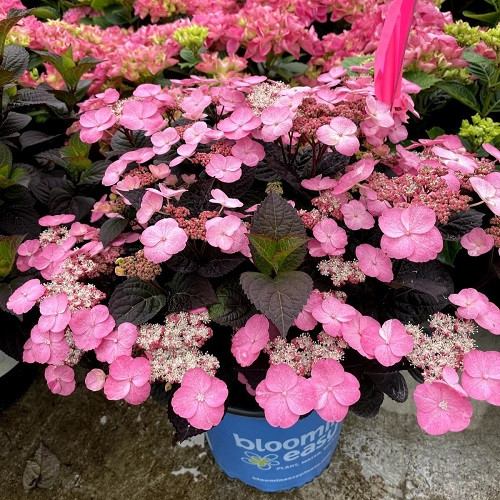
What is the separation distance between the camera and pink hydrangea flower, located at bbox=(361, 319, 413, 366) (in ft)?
2.05

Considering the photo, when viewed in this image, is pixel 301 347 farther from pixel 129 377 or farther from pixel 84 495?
pixel 84 495

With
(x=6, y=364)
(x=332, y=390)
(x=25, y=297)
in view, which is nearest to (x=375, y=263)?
(x=332, y=390)

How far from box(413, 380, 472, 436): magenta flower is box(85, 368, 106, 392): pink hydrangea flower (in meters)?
0.42

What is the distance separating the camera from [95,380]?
2.35 ft

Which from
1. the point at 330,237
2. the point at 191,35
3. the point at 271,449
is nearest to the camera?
the point at 330,237

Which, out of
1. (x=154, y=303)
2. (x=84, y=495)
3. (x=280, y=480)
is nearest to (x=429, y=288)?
(x=154, y=303)

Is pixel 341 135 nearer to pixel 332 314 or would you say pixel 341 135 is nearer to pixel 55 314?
pixel 332 314

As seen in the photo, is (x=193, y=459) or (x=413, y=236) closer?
(x=413, y=236)

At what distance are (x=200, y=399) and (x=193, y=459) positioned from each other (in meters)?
0.67

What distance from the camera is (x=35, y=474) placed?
1.21 m

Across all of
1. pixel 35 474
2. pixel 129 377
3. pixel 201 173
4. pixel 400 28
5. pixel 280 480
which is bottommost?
pixel 35 474

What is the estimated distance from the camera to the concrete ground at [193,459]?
1152mm

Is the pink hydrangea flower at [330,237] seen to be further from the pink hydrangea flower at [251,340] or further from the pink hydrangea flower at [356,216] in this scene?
the pink hydrangea flower at [251,340]

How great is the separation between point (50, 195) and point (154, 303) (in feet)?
1.20
